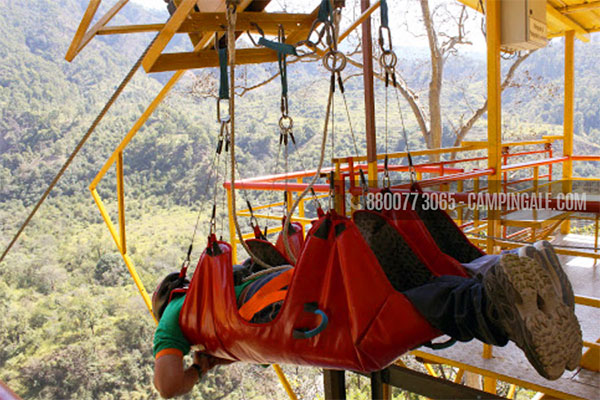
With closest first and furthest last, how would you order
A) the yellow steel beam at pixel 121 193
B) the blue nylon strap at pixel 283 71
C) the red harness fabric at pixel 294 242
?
the blue nylon strap at pixel 283 71
the red harness fabric at pixel 294 242
the yellow steel beam at pixel 121 193

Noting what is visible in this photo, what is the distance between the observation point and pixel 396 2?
11586mm

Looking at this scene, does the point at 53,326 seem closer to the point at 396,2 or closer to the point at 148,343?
the point at 148,343

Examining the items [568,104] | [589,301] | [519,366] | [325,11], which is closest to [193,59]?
[325,11]

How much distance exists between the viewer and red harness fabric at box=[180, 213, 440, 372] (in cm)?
123

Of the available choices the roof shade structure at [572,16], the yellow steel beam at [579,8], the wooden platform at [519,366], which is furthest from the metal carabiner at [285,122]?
the yellow steel beam at [579,8]

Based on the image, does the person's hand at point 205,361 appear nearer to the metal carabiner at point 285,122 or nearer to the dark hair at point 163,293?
the dark hair at point 163,293

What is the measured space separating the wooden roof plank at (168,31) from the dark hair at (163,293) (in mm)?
734

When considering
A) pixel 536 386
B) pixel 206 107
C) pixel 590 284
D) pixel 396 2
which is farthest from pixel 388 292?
pixel 206 107

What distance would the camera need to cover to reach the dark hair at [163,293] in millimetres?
1714

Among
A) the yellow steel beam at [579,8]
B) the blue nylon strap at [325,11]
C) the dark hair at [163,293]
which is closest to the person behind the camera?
the blue nylon strap at [325,11]

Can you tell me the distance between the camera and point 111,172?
22.3 m

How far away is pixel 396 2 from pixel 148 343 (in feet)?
42.6

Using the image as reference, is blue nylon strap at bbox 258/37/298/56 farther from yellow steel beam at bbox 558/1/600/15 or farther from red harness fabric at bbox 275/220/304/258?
yellow steel beam at bbox 558/1/600/15

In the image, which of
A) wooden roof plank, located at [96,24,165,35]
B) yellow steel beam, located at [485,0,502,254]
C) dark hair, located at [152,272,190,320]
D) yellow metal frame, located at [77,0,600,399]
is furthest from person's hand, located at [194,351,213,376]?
yellow steel beam, located at [485,0,502,254]
